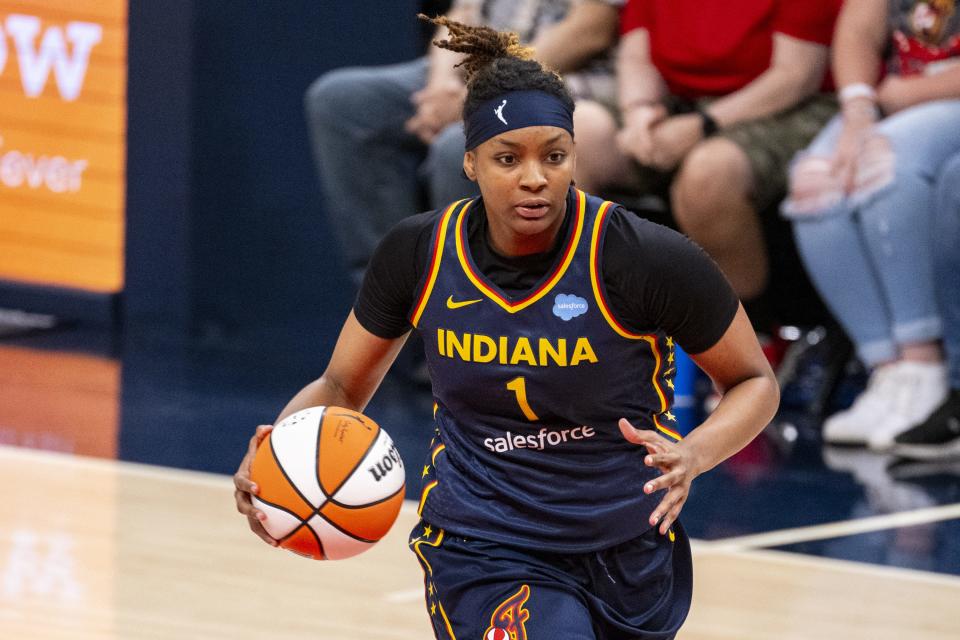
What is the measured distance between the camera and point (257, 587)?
4695 mm

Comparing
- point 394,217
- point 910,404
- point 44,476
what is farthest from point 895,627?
point 394,217

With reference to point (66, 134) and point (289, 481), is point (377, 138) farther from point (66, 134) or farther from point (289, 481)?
point (289, 481)

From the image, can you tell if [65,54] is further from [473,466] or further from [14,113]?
[473,466]

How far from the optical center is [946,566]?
16.3 feet

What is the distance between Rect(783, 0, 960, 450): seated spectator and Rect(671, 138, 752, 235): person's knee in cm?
21

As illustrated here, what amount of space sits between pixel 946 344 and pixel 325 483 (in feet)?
12.3

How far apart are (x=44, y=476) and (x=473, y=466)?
313 centimetres

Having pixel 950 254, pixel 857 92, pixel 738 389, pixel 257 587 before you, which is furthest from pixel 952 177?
pixel 738 389

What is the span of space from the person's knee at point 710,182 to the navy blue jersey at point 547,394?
3.64 meters

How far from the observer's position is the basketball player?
300 centimetres

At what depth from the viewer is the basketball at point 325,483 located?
3.13 meters

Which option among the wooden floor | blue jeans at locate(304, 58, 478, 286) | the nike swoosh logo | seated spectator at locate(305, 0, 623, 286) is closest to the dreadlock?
the nike swoosh logo

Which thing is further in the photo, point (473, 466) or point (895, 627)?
point (895, 627)

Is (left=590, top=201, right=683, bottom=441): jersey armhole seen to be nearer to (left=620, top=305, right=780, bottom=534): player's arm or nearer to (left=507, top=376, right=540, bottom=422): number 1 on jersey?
(left=620, top=305, right=780, bottom=534): player's arm
